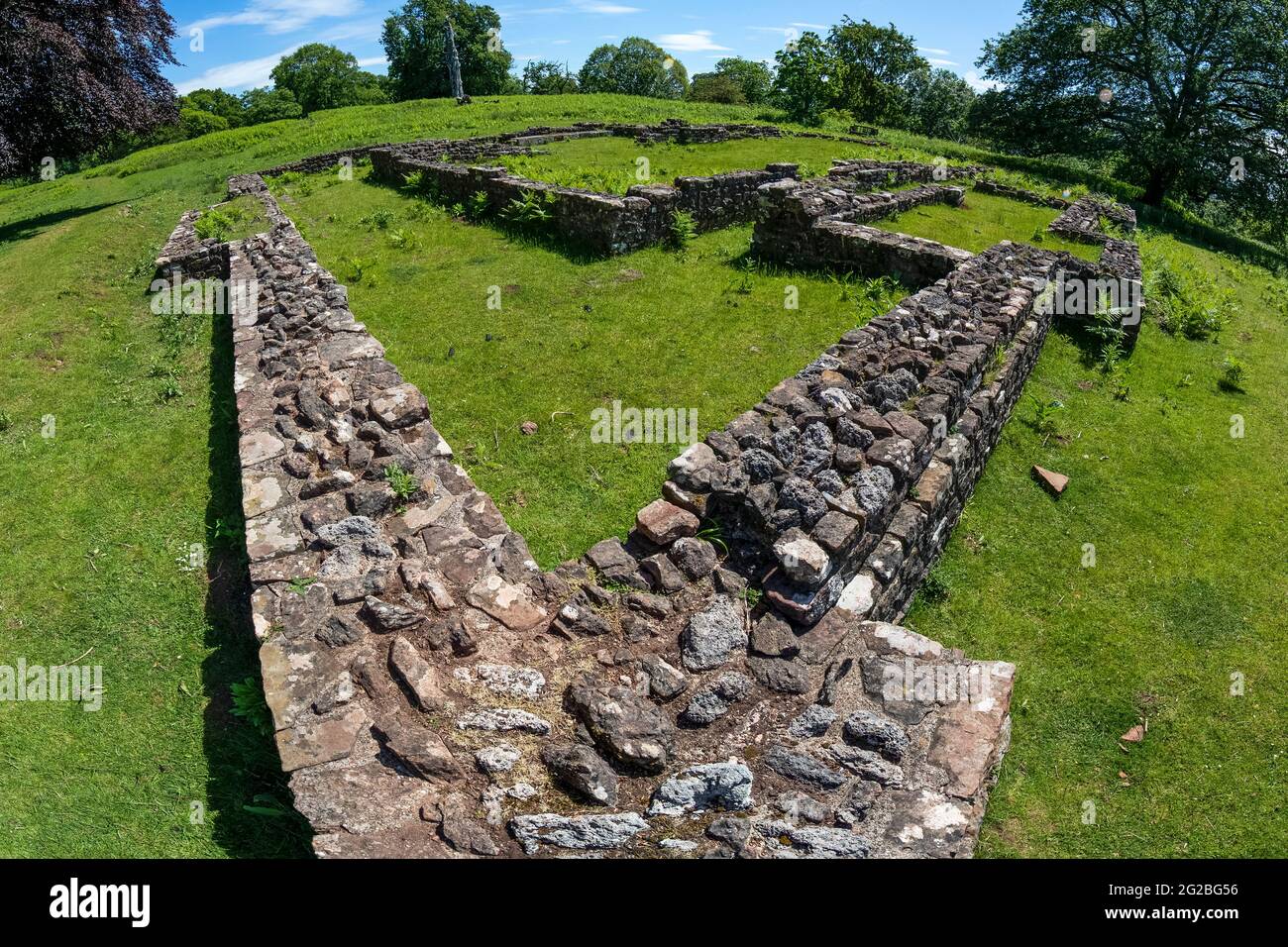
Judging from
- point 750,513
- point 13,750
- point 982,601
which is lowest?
point 13,750

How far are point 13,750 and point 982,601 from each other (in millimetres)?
7970

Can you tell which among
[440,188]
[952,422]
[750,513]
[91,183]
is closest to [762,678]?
[750,513]

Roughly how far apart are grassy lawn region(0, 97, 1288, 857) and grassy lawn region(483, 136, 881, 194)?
881cm

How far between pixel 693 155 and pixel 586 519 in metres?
22.9

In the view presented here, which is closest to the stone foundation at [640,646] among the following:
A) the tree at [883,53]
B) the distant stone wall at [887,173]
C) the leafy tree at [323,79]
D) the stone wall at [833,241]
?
the stone wall at [833,241]

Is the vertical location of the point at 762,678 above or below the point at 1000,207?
below

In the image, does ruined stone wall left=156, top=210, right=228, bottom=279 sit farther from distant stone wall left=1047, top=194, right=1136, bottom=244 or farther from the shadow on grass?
distant stone wall left=1047, top=194, right=1136, bottom=244

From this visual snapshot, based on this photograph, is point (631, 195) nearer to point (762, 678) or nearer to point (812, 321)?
point (812, 321)

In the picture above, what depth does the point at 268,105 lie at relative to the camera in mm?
66562

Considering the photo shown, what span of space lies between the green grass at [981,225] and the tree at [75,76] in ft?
Result: 75.0

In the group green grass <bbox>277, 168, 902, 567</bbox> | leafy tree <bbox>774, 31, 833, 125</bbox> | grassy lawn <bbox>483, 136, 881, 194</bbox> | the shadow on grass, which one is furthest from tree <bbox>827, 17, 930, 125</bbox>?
the shadow on grass

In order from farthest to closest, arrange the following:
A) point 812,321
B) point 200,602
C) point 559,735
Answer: point 812,321, point 200,602, point 559,735

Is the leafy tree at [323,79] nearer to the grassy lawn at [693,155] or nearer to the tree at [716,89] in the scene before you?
the tree at [716,89]

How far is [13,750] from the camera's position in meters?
4.89
